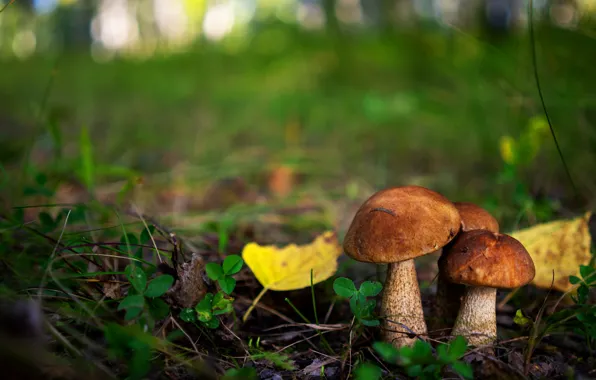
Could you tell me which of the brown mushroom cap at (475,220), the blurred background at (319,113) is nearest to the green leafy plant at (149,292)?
the blurred background at (319,113)

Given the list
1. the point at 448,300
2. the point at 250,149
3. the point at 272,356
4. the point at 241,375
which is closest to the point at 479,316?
the point at 448,300

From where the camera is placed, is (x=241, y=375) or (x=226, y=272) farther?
(x=226, y=272)

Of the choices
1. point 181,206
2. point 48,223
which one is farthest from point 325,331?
point 181,206

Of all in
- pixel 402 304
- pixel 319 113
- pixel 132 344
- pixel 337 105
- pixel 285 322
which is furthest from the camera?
pixel 337 105

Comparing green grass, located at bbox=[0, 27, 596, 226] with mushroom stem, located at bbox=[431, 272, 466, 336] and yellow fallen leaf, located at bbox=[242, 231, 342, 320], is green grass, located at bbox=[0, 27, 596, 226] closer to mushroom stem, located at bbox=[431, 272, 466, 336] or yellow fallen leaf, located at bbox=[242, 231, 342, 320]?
yellow fallen leaf, located at bbox=[242, 231, 342, 320]

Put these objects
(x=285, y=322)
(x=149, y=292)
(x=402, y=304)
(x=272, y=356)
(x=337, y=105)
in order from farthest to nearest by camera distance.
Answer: (x=337, y=105)
(x=285, y=322)
(x=402, y=304)
(x=272, y=356)
(x=149, y=292)

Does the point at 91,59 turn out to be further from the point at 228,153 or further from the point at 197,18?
the point at 197,18

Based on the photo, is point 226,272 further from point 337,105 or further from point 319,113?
point 337,105

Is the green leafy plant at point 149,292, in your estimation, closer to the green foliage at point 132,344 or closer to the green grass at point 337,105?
the green foliage at point 132,344

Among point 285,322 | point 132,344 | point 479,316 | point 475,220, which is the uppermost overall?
point 475,220
